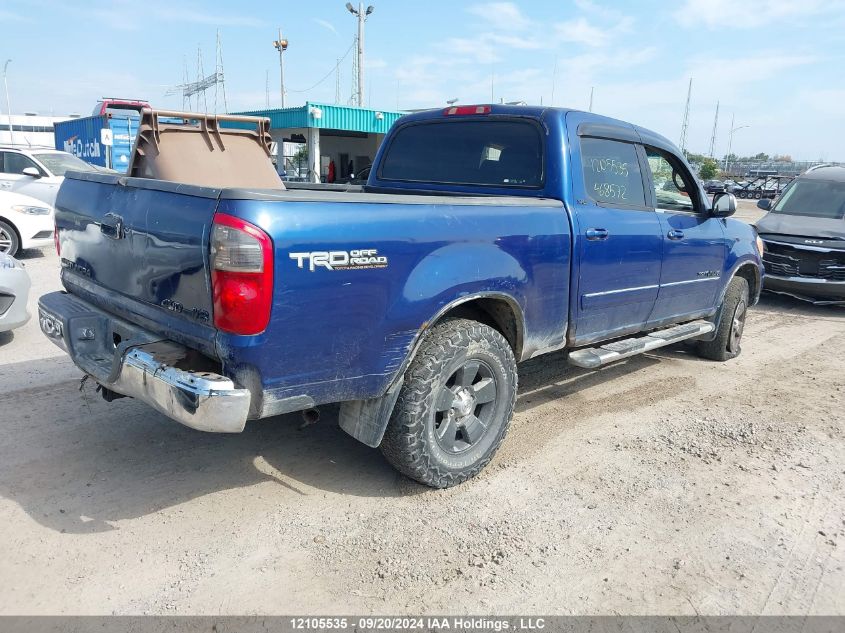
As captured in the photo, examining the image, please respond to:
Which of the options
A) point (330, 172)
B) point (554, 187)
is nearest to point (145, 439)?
point (554, 187)

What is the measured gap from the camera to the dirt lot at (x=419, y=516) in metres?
2.67

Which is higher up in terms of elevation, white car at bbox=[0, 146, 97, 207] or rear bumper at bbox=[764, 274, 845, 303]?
white car at bbox=[0, 146, 97, 207]

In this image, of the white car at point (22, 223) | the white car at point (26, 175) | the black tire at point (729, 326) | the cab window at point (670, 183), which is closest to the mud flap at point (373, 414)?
the cab window at point (670, 183)

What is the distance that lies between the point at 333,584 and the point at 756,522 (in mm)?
2192

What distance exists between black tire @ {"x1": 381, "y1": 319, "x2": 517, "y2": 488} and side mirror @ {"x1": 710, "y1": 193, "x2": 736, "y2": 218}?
2.71 m

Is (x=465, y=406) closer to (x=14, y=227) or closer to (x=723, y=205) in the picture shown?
(x=723, y=205)

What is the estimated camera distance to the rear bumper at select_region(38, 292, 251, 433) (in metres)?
2.62

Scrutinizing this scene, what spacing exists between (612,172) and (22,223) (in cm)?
917

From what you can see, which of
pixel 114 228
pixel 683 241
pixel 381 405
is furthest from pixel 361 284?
pixel 683 241

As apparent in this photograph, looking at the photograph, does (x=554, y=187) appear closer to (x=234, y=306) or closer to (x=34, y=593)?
(x=234, y=306)

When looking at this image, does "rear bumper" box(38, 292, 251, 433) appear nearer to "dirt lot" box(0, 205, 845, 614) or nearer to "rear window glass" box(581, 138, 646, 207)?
"dirt lot" box(0, 205, 845, 614)

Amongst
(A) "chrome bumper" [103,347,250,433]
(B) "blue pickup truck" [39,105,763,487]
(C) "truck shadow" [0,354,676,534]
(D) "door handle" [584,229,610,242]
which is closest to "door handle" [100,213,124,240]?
(B) "blue pickup truck" [39,105,763,487]

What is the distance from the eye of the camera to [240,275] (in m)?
2.56

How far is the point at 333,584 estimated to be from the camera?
8.84ft
